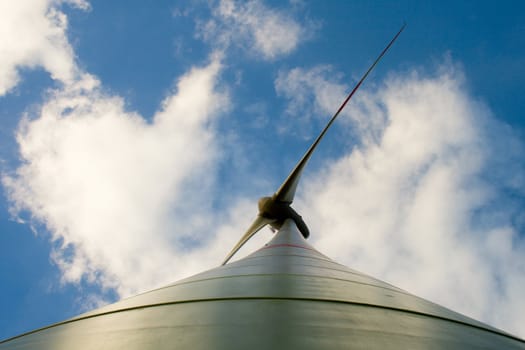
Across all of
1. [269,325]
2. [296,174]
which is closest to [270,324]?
[269,325]

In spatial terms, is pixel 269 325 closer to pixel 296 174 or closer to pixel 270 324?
pixel 270 324

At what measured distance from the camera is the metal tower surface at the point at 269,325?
2.47m

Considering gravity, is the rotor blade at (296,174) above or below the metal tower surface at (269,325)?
above

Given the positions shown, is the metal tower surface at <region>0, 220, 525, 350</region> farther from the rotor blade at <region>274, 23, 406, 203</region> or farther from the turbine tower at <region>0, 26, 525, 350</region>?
the rotor blade at <region>274, 23, 406, 203</region>

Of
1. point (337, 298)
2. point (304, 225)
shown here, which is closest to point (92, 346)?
point (337, 298)

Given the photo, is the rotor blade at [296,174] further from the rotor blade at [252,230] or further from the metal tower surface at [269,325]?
the metal tower surface at [269,325]

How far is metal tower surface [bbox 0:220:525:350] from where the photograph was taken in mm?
2471

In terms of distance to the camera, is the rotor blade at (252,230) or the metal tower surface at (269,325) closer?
the metal tower surface at (269,325)

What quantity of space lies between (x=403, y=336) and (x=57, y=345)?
2.53m

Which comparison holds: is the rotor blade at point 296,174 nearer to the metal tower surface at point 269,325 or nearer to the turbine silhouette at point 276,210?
the turbine silhouette at point 276,210

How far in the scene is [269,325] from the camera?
8.71 ft

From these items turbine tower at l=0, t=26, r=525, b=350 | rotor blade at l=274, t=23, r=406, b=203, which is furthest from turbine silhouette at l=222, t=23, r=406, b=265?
turbine tower at l=0, t=26, r=525, b=350

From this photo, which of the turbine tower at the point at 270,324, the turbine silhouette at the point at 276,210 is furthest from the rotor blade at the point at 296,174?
the turbine tower at the point at 270,324

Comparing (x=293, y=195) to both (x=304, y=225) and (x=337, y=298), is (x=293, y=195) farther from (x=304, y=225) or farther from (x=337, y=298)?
(x=337, y=298)
